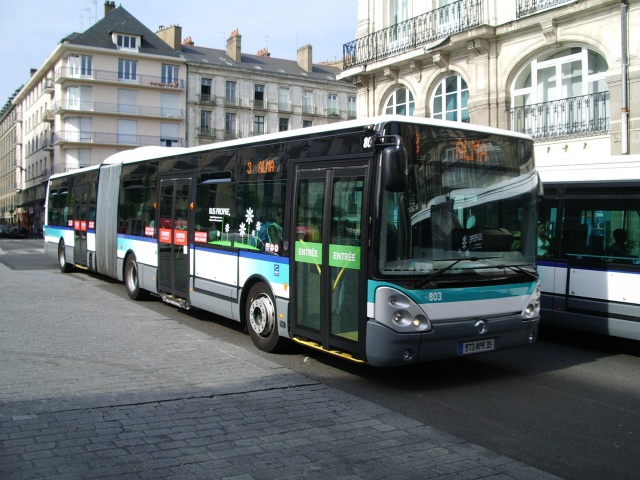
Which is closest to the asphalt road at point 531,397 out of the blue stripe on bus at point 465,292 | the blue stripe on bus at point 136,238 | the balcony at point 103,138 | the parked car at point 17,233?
the blue stripe on bus at point 465,292

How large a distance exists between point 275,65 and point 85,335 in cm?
7081

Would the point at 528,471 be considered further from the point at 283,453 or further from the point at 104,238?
the point at 104,238

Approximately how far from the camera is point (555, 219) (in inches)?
401

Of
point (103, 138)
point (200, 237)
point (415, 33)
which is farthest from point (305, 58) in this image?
point (200, 237)

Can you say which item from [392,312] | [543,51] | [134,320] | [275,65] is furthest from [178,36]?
[392,312]

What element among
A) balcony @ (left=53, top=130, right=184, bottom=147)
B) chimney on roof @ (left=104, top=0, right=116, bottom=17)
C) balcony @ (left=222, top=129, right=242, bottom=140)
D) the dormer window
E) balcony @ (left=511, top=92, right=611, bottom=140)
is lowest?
balcony @ (left=511, top=92, right=611, bottom=140)

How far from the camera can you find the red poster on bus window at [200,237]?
10.6 m

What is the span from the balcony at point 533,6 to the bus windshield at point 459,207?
11.1 meters

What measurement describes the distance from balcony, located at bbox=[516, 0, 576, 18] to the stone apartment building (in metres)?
55.1

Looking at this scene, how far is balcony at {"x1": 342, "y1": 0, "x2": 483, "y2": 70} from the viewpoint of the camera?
19.4m

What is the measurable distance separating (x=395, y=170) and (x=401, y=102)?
660 inches

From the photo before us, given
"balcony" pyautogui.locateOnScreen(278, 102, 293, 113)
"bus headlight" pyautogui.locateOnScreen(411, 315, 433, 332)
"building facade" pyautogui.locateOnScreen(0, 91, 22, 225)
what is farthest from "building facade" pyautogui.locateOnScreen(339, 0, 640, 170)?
"building facade" pyautogui.locateOnScreen(0, 91, 22, 225)

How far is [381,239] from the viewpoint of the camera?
6719 mm

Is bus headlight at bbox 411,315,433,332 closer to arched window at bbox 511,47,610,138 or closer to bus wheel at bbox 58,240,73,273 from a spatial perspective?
arched window at bbox 511,47,610,138
